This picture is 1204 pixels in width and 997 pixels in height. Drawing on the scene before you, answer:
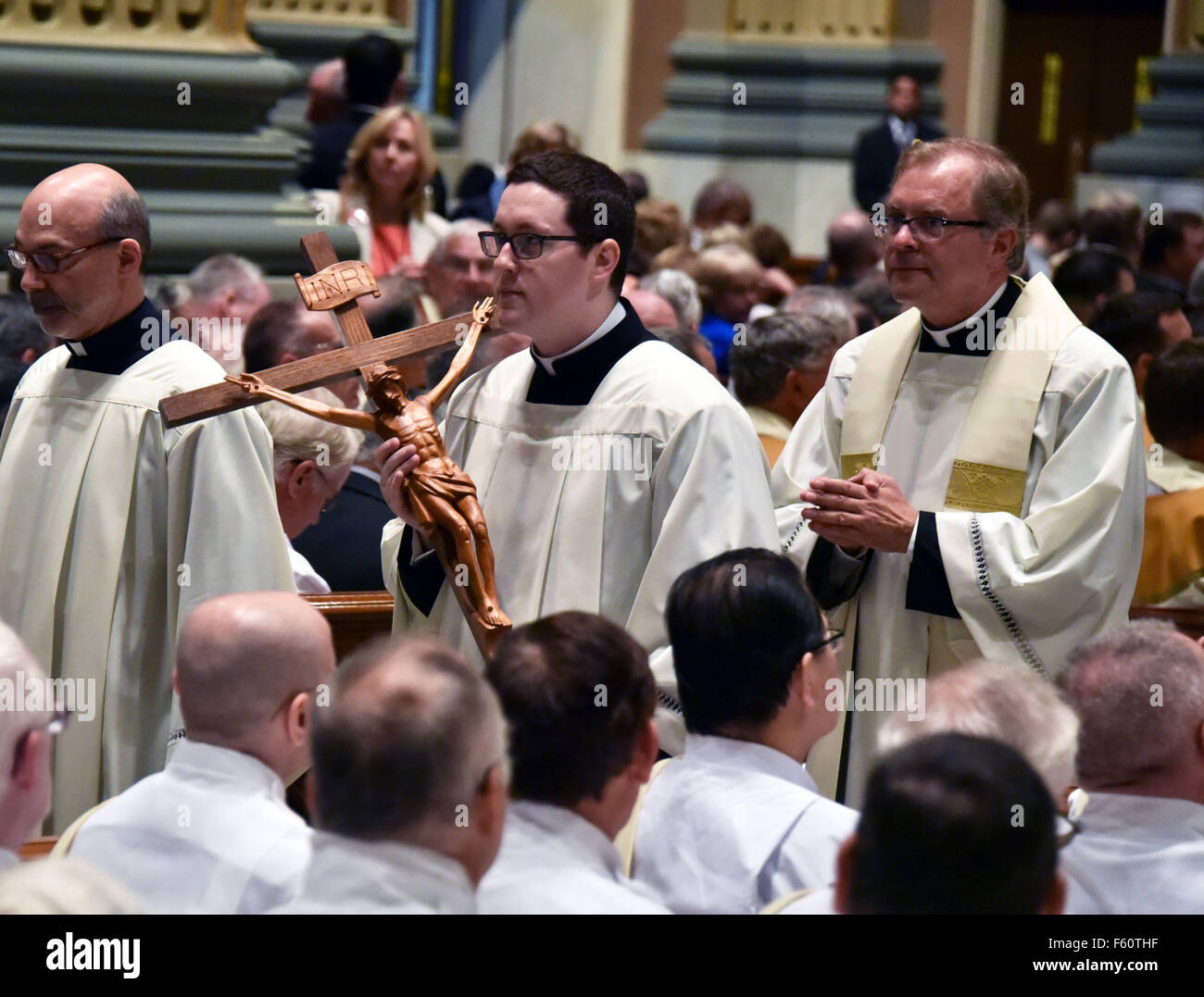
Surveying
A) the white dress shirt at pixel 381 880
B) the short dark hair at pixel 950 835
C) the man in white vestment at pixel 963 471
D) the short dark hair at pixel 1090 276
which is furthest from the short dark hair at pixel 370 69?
the short dark hair at pixel 950 835

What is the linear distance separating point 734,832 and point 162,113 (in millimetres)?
4550

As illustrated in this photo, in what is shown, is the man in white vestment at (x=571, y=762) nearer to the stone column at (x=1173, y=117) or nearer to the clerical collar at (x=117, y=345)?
the clerical collar at (x=117, y=345)

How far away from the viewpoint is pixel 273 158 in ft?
23.3

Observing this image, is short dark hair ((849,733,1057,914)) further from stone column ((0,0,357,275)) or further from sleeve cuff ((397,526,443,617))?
stone column ((0,0,357,275))

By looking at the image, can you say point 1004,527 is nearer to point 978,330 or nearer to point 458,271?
point 978,330

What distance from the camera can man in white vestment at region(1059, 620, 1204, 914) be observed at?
3.08 meters

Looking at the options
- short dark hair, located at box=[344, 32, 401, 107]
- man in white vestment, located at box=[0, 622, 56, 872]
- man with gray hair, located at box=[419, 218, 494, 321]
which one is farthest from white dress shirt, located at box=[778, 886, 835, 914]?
short dark hair, located at box=[344, 32, 401, 107]

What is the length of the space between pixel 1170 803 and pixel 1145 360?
3446 mm

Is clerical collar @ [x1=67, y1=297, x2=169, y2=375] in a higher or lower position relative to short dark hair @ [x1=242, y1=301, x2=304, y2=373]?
higher

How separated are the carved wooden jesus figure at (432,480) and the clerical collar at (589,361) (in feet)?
0.86

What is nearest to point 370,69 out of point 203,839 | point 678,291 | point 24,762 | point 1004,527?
point 678,291

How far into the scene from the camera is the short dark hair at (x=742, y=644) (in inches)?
125

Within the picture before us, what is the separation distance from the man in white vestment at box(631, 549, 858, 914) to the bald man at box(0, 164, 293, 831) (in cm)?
121
